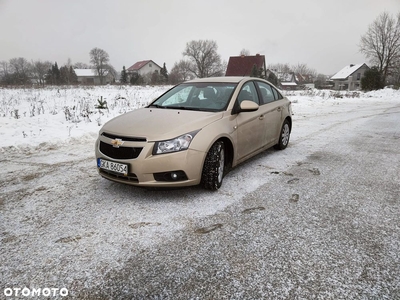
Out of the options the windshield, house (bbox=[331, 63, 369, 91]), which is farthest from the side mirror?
house (bbox=[331, 63, 369, 91])

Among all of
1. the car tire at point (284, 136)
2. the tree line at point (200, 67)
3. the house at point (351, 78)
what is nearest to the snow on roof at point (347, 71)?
the house at point (351, 78)

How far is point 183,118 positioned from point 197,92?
1087mm

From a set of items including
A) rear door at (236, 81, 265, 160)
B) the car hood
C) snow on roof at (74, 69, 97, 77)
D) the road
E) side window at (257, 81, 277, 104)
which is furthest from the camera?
snow on roof at (74, 69, 97, 77)

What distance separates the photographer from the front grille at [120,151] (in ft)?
10.5

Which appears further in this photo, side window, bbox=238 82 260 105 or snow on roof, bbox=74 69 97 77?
snow on roof, bbox=74 69 97 77

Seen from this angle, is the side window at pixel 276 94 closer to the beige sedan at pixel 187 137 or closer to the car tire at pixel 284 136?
the car tire at pixel 284 136

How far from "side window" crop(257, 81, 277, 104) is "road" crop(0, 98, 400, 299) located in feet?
4.53

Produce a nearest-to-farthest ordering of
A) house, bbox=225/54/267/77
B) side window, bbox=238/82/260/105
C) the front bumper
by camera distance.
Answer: the front bumper → side window, bbox=238/82/260/105 → house, bbox=225/54/267/77

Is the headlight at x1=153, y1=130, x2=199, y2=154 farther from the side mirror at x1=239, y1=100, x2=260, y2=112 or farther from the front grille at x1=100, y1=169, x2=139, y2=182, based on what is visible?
the side mirror at x1=239, y1=100, x2=260, y2=112

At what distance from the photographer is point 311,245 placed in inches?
97.9

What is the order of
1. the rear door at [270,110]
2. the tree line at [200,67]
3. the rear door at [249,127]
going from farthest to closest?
the tree line at [200,67] → the rear door at [270,110] → the rear door at [249,127]

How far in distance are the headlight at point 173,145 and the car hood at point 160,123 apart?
54mm

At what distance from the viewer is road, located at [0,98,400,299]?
6.63 feet

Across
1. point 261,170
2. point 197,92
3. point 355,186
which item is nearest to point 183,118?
point 197,92
